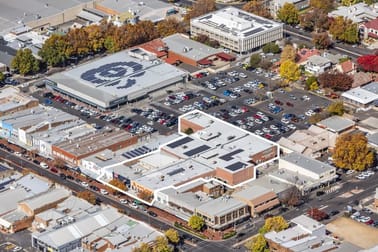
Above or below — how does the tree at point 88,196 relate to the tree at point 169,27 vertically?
below

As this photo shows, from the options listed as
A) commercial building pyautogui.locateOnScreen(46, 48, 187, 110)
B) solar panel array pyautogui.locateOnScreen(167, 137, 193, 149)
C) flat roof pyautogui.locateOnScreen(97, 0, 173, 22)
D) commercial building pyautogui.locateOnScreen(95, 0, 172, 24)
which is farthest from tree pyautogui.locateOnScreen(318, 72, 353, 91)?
flat roof pyautogui.locateOnScreen(97, 0, 173, 22)

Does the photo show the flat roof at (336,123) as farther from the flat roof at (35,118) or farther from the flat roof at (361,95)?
the flat roof at (35,118)

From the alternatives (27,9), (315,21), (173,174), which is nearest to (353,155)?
(173,174)

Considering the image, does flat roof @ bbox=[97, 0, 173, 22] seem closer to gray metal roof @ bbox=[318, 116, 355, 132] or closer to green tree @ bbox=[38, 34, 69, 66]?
green tree @ bbox=[38, 34, 69, 66]

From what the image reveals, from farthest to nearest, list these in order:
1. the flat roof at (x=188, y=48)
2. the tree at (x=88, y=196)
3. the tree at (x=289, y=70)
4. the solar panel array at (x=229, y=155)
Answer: the flat roof at (x=188, y=48) < the tree at (x=289, y=70) < the solar panel array at (x=229, y=155) < the tree at (x=88, y=196)

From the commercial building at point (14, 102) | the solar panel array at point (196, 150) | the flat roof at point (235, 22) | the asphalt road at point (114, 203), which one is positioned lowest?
the asphalt road at point (114, 203)

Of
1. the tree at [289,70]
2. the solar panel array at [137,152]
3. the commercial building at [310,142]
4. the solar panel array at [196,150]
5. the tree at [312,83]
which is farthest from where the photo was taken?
the tree at [289,70]

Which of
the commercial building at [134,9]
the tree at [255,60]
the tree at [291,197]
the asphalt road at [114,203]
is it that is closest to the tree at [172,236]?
the asphalt road at [114,203]

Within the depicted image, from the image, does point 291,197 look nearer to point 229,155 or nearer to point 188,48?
point 229,155
